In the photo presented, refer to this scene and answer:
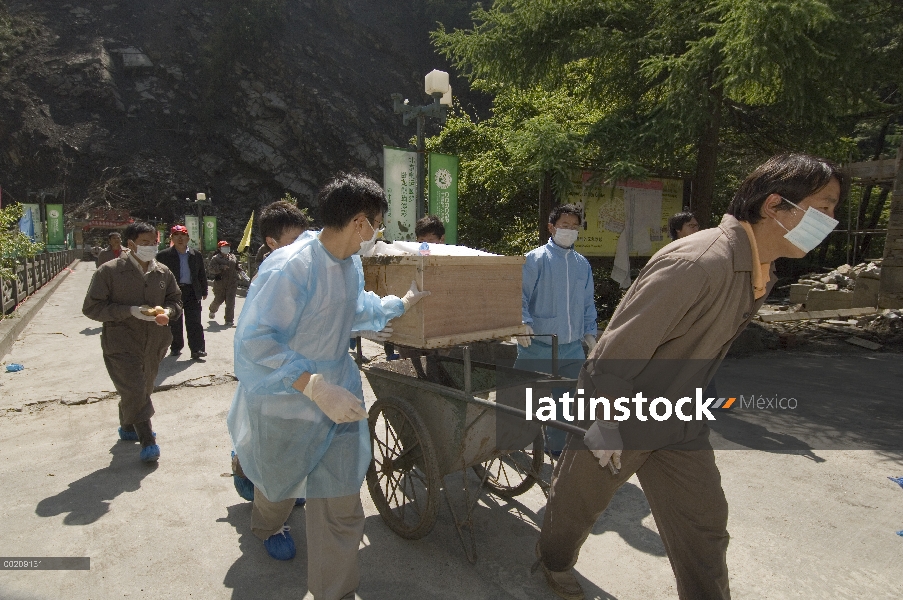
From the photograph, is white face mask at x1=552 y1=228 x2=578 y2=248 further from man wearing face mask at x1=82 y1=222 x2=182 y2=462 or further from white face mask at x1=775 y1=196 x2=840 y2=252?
man wearing face mask at x1=82 y1=222 x2=182 y2=462

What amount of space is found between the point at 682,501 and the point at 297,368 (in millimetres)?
1520

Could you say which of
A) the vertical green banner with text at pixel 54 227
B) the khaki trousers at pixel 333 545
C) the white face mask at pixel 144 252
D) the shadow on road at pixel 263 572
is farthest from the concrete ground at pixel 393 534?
the vertical green banner with text at pixel 54 227

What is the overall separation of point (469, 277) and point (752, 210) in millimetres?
1357

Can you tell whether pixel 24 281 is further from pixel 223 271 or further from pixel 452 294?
pixel 452 294

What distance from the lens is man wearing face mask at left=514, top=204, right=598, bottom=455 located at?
14.3 ft

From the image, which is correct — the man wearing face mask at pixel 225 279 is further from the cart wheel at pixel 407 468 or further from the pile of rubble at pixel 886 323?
the pile of rubble at pixel 886 323

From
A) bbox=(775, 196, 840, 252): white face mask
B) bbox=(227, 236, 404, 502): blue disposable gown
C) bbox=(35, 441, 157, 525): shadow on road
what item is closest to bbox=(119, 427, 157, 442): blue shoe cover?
bbox=(35, 441, 157, 525): shadow on road

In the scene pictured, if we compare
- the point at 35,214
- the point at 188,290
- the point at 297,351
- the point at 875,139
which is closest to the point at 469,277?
the point at 297,351

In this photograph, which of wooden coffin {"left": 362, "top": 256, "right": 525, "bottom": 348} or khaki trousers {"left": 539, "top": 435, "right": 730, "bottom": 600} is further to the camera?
wooden coffin {"left": 362, "top": 256, "right": 525, "bottom": 348}

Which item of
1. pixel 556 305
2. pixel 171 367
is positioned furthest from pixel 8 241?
pixel 556 305

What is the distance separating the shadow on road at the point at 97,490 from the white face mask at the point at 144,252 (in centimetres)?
149

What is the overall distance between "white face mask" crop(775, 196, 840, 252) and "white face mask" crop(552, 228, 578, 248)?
229cm

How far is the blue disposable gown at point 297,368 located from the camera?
238 centimetres

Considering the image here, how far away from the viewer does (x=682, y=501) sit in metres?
2.20
